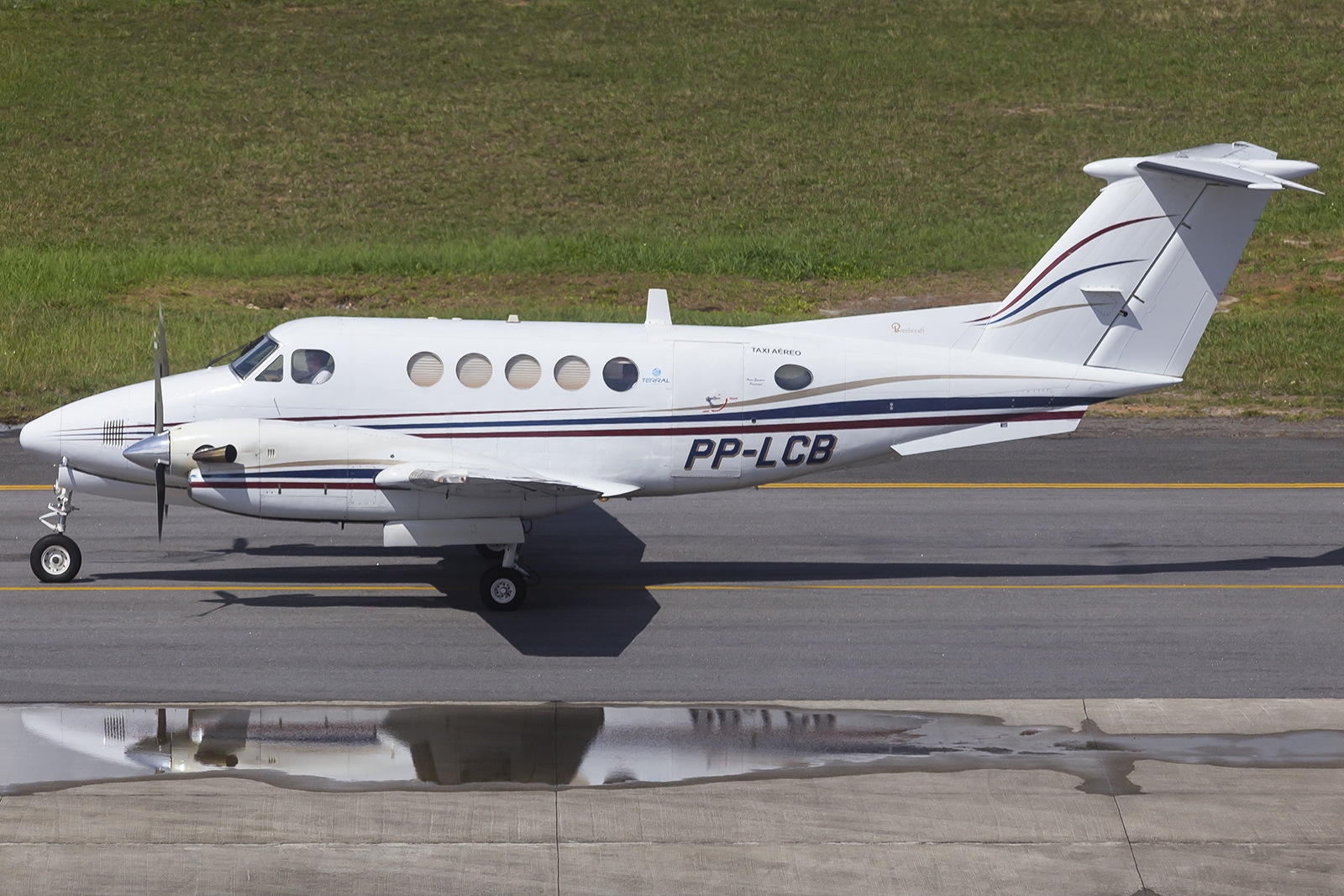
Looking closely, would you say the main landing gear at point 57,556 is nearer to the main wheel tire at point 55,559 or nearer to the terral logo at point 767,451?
the main wheel tire at point 55,559

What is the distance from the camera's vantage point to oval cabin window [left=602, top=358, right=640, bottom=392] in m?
14.8

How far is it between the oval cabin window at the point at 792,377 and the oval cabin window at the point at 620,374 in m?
1.47

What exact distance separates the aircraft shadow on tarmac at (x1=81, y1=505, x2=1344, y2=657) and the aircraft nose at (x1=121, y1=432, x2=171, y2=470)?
1.66m

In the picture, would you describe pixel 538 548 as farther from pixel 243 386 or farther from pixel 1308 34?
pixel 1308 34

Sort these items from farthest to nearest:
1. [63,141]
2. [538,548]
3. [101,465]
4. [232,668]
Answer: [63,141] → [538,548] → [101,465] → [232,668]

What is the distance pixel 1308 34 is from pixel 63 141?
148 ft

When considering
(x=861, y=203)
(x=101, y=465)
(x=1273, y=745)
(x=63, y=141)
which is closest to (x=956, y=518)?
(x=1273, y=745)

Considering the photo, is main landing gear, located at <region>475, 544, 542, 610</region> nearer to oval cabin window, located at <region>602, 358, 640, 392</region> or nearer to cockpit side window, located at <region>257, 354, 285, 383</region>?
oval cabin window, located at <region>602, 358, 640, 392</region>

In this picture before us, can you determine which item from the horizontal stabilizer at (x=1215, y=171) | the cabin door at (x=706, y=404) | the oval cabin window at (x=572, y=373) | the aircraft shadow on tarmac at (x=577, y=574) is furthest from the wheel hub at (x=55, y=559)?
the horizontal stabilizer at (x=1215, y=171)

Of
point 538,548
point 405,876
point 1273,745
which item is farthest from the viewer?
point 538,548

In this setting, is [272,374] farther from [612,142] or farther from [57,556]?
[612,142]

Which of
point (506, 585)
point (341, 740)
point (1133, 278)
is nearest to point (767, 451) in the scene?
point (506, 585)

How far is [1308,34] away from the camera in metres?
54.9

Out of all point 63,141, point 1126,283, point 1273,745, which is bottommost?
point 63,141
